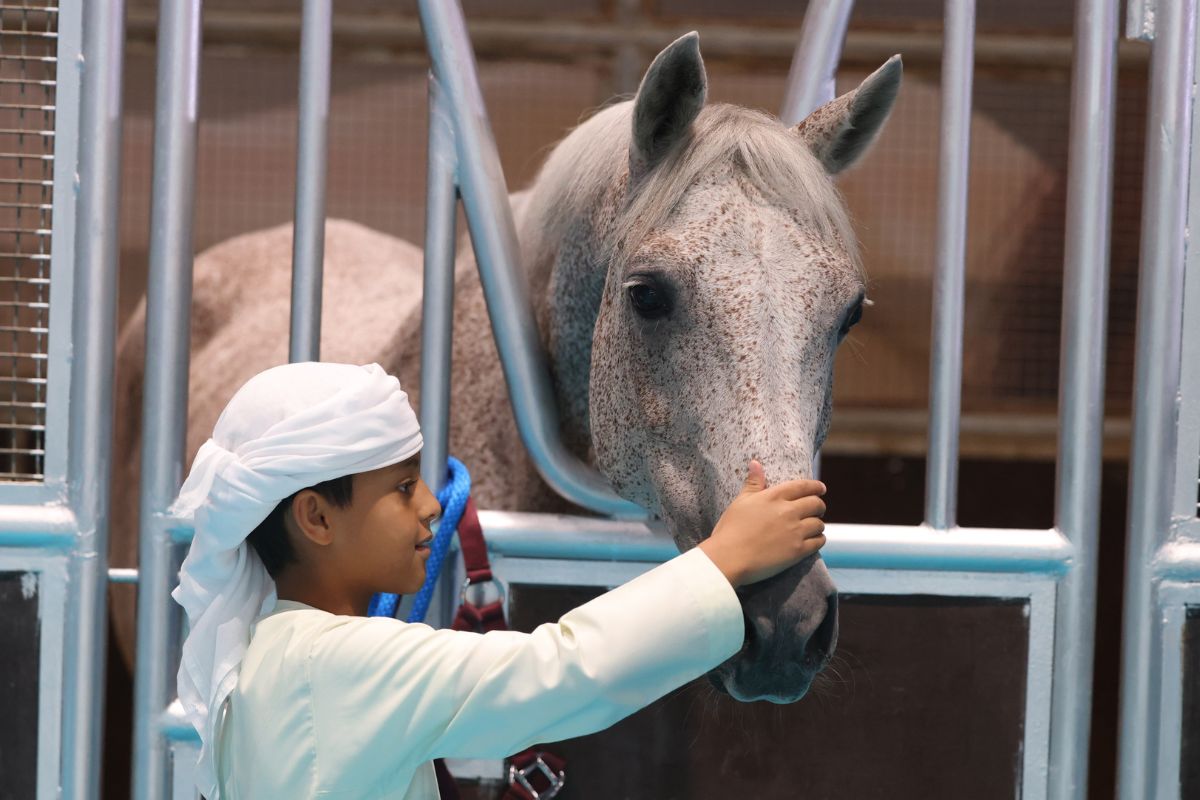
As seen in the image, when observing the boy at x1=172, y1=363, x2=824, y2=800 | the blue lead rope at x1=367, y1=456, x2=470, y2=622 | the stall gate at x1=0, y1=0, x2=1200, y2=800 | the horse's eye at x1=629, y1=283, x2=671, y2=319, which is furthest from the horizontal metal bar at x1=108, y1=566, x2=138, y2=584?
the horse's eye at x1=629, y1=283, x2=671, y2=319

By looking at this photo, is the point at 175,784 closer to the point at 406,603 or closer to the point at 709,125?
the point at 406,603

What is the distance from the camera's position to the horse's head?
953 mm

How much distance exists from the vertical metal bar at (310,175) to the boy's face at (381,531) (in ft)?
1.16

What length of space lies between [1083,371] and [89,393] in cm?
106

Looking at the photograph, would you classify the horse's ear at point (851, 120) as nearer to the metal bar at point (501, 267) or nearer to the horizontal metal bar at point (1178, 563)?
the metal bar at point (501, 267)

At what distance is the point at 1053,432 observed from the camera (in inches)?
165

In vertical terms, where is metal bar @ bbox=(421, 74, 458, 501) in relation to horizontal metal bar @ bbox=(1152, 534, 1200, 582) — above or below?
above

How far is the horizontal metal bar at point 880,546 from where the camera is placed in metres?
1.21

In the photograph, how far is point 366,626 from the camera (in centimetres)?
84

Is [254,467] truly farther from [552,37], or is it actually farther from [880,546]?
[552,37]

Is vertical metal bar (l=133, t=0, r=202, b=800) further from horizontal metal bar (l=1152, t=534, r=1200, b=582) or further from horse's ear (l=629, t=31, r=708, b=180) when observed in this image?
horizontal metal bar (l=1152, t=534, r=1200, b=582)

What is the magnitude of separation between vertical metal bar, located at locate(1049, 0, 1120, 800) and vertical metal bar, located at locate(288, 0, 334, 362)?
2.64 ft

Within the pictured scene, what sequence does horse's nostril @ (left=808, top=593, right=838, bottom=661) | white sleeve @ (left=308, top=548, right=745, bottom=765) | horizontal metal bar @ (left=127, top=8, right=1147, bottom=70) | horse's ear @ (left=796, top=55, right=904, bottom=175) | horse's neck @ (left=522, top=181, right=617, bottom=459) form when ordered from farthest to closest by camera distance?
horizontal metal bar @ (left=127, top=8, right=1147, bottom=70) < horse's neck @ (left=522, top=181, right=617, bottom=459) < horse's ear @ (left=796, top=55, right=904, bottom=175) < horse's nostril @ (left=808, top=593, right=838, bottom=661) < white sleeve @ (left=308, top=548, right=745, bottom=765)

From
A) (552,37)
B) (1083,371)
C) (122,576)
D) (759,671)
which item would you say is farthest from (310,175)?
(552,37)
